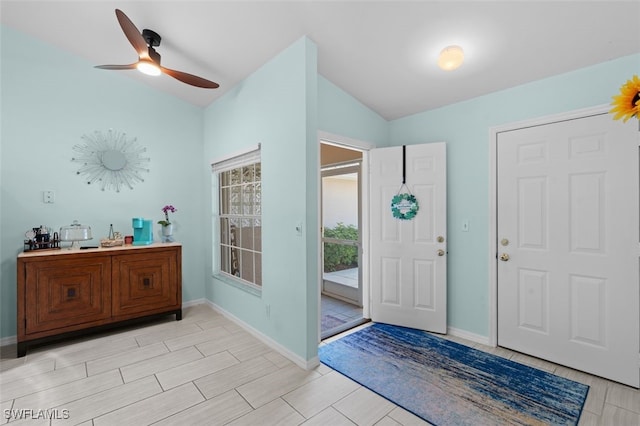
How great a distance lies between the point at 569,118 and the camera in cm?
237

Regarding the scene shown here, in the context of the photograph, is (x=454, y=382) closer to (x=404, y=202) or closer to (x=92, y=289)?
(x=404, y=202)

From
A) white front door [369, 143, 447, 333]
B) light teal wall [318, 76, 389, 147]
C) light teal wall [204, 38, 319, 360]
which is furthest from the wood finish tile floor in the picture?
light teal wall [318, 76, 389, 147]

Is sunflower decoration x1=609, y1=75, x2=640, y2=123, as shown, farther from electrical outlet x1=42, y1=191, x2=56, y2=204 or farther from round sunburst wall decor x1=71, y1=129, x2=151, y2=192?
electrical outlet x1=42, y1=191, x2=56, y2=204

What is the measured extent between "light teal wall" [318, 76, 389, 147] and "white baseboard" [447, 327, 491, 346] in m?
2.24

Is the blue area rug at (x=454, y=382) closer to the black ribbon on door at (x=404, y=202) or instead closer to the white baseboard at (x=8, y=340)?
the black ribbon on door at (x=404, y=202)

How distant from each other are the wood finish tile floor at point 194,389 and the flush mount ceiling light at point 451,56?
2.54 m

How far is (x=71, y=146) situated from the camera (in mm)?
3205

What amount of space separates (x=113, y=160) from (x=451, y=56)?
12.3 feet

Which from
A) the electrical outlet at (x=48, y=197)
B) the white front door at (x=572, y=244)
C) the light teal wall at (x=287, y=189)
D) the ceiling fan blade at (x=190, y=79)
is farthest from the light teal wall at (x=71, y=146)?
the white front door at (x=572, y=244)

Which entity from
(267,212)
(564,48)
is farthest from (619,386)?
(267,212)

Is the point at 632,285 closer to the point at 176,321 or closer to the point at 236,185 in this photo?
the point at 236,185

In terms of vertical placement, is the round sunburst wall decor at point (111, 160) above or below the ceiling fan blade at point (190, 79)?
below

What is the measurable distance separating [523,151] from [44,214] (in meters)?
4.83

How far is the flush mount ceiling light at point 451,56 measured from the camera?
2.20m
